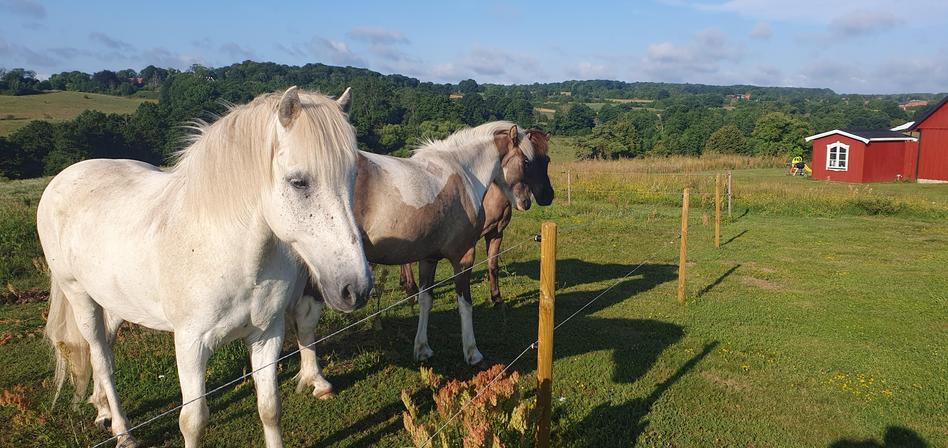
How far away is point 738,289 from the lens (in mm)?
8102

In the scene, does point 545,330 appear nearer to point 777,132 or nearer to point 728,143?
point 777,132

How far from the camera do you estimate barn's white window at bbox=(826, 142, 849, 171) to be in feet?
84.9

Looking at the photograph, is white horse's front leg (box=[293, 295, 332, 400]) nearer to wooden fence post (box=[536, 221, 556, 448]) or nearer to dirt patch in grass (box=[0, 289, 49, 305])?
wooden fence post (box=[536, 221, 556, 448])

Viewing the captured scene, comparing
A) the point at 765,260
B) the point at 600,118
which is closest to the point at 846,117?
the point at 600,118

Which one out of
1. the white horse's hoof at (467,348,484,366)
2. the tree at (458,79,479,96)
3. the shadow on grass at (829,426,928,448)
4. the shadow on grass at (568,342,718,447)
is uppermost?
the tree at (458,79,479,96)

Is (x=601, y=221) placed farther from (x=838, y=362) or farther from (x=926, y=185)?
(x=926, y=185)

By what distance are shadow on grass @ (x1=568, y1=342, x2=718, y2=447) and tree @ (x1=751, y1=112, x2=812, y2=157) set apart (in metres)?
46.0

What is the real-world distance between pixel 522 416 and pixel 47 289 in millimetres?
8282

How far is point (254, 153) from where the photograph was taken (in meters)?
2.26

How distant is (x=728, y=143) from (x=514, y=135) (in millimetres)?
48167

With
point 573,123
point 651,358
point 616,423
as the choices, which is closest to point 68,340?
point 616,423

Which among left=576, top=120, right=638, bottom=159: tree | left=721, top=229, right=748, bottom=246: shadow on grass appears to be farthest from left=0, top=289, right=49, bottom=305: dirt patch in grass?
left=576, top=120, right=638, bottom=159: tree

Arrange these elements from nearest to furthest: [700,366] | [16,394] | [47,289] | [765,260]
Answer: [16,394]
[700,366]
[47,289]
[765,260]

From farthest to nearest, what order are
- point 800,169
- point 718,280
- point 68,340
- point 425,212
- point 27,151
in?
point 800,169 < point 27,151 < point 718,280 < point 425,212 < point 68,340
